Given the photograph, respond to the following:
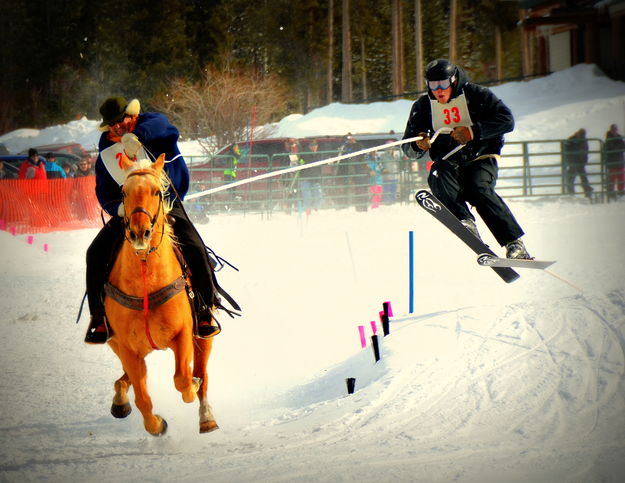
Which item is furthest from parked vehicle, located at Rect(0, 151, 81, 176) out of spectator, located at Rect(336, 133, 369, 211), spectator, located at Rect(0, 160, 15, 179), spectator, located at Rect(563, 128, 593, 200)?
spectator, located at Rect(563, 128, 593, 200)

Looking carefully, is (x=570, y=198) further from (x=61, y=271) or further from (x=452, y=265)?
(x=61, y=271)

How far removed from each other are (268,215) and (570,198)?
722 centimetres

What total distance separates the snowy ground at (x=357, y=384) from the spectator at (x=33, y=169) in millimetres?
5147

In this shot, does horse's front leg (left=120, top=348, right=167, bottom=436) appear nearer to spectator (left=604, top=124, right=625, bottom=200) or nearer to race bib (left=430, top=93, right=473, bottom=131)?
race bib (left=430, top=93, right=473, bottom=131)

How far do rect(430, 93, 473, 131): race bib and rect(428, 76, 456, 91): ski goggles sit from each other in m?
0.19

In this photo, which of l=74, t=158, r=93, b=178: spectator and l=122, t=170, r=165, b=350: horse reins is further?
l=74, t=158, r=93, b=178: spectator

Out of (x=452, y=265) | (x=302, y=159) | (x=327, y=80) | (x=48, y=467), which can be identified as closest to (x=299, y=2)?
(x=327, y=80)

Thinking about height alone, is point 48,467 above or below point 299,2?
below

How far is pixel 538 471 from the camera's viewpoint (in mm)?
5141

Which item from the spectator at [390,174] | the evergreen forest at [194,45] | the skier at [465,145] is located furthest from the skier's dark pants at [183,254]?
the evergreen forest at [194,45]

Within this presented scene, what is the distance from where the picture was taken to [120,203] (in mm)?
5680

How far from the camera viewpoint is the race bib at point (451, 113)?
684 centimetres

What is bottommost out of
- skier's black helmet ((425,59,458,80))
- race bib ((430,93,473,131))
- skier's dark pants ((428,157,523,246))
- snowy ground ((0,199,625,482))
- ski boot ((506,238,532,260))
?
snowy ground ((0,199,625,482))

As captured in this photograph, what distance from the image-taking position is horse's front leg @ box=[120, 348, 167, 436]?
566 centimetres
